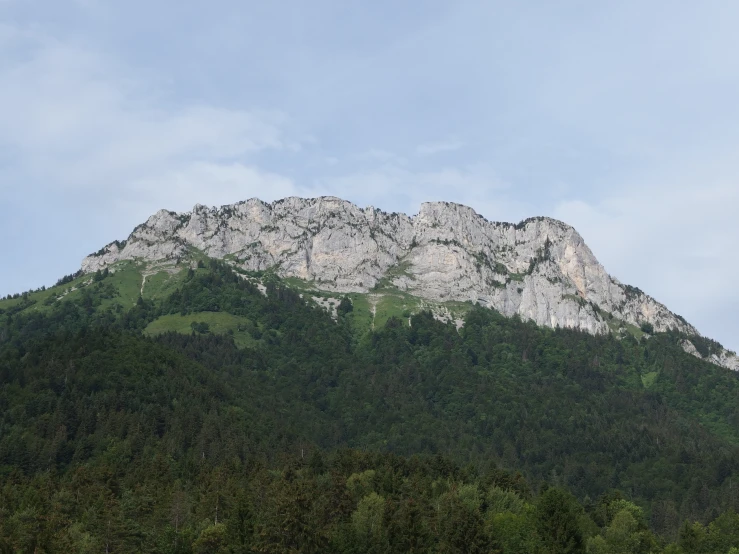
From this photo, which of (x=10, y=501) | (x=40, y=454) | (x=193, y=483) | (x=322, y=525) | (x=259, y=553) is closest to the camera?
(x=259, y=553)

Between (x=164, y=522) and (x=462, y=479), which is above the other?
(x=462, y=479)

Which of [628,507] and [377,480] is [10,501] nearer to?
[377,480]

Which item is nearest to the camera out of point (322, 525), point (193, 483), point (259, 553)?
point (259, 553)

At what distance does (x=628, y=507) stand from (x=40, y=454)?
130 meters

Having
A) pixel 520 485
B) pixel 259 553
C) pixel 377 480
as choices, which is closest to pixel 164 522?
pixel 259 553

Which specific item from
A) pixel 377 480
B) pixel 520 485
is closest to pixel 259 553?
pixel 377 480

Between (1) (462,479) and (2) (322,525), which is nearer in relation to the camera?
(2) (322,525)

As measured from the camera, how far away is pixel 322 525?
11744 cm

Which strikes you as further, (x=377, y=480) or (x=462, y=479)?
(x=462, y=479)

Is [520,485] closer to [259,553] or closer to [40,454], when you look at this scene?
[259,553]

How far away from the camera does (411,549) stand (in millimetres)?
111188

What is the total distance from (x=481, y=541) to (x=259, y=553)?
29.8 metres

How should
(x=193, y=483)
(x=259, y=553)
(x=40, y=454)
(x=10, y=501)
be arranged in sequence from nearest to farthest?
1. (x=259, y=553)
2. (x=10, y=501)
3. (x=193, y=483)
4. (x=40, y=454)

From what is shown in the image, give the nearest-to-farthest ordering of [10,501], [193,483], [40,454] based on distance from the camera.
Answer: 1. [10,501]
2. [193,483]
3. [40,454]
